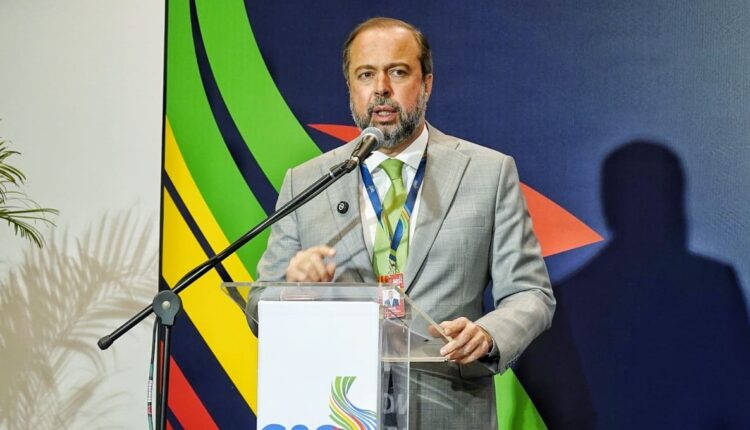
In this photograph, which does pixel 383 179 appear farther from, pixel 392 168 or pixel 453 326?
pixel 453 326

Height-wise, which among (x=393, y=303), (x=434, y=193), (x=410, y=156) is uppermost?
(x=410, y=156)

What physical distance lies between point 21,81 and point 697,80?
9.09ft

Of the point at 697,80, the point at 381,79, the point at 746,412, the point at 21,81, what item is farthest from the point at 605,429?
the point at 21,81

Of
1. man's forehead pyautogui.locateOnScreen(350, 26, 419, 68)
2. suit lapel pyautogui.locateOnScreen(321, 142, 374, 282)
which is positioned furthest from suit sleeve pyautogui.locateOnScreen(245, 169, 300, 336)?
man's forehead pyautogui.locateOnScreen(350, 26, 419, 68)

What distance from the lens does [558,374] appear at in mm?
3486

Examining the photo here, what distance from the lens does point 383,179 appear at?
9.11 feet

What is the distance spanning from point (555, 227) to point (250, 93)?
132 cm

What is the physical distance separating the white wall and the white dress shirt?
1.44 metres

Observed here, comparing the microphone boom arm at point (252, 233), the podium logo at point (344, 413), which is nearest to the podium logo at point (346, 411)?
the podium logo at point (344, 413)

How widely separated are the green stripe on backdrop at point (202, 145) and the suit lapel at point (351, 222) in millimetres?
1115

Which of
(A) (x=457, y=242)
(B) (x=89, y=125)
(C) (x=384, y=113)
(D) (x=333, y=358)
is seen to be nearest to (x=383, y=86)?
(C) (x=384, y=113)

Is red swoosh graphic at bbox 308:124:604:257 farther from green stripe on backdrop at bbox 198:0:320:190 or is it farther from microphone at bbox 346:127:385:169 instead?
microphone at bbox 346:127:385:169

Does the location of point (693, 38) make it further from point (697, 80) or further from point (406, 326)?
point (406, 326)

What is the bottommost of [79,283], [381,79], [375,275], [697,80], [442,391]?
[442,391]
